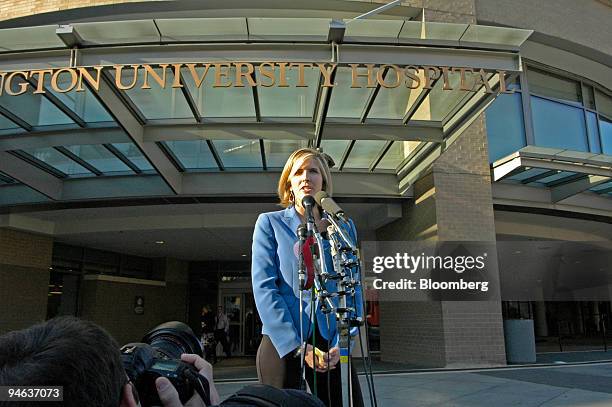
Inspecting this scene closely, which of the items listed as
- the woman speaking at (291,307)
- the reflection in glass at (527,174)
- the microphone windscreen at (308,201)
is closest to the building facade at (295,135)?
the reflection in glass at (527,174)

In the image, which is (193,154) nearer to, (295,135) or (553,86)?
(295,135)

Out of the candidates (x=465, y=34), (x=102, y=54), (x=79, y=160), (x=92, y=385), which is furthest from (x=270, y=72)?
(x=92, y=385)

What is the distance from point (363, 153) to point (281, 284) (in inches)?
304

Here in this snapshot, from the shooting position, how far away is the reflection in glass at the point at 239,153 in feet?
30.0

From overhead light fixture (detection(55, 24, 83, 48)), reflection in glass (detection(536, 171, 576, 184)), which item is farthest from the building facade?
reflection in glass (detection(536, 171, 576, 184))

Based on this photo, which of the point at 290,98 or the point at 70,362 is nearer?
the point at 70,362

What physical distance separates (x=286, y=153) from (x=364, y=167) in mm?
1846

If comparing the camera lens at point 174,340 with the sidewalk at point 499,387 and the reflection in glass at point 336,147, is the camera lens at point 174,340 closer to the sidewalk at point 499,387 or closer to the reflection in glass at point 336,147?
the sidewalk at point 499,387

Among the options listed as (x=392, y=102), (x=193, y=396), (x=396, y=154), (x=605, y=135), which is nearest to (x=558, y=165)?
(x=396, y=154)

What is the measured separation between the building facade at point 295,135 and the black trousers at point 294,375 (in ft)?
14.9

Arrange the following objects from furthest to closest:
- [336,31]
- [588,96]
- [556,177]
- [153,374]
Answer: [588,96] → [556,177] → [336,31] → [153,374]

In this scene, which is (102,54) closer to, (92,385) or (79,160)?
(79,160)

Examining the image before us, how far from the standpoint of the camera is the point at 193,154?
951 cm

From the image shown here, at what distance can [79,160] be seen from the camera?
372 inches
